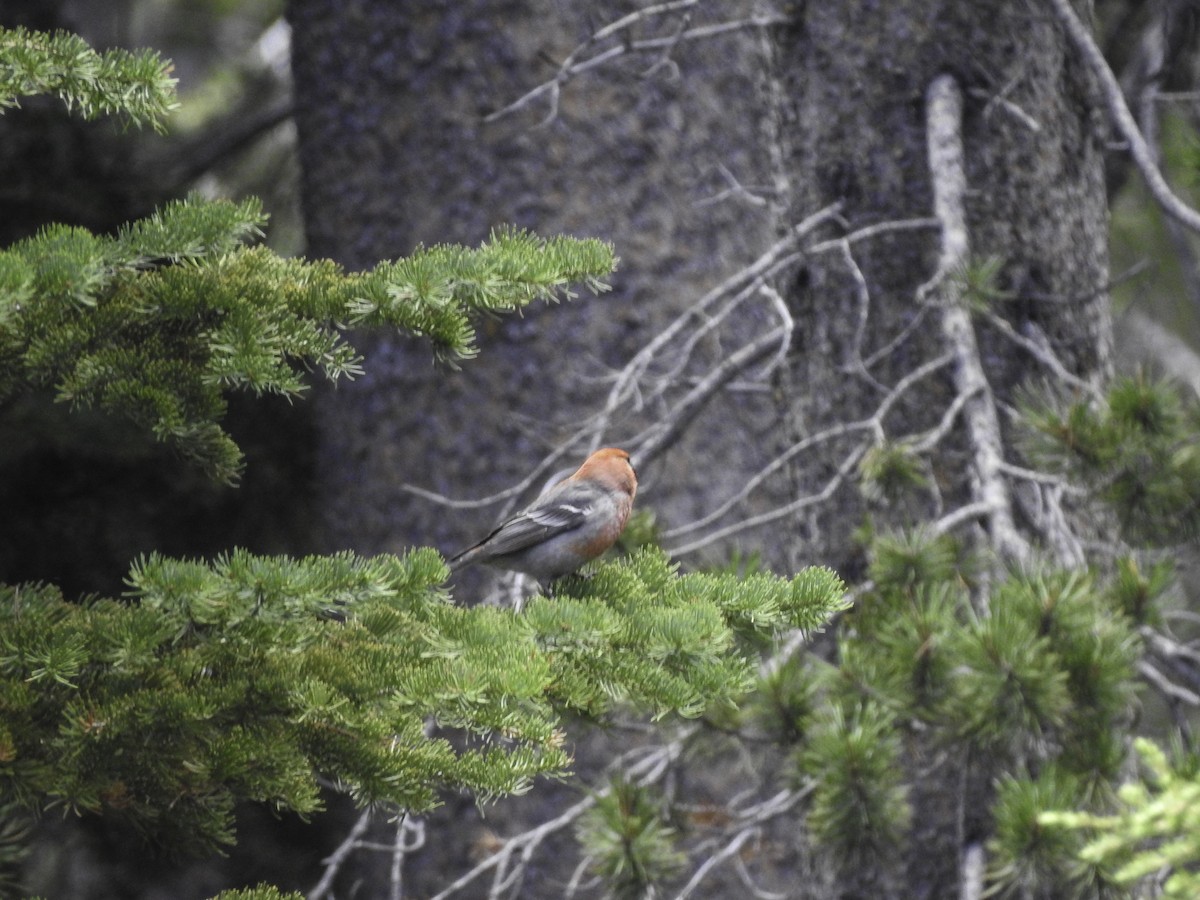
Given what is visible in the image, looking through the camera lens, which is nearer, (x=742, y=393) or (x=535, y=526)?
(x=535, y=526)

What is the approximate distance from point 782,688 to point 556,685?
2.56 feet

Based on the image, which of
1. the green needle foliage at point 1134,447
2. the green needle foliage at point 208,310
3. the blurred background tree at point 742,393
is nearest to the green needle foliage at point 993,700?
the blurred background tree at point 742,393

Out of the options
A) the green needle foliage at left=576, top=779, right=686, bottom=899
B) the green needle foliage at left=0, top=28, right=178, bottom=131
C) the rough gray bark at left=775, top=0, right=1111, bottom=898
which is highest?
the green needle foliage at left=0, top=28, right=178, bottom=131

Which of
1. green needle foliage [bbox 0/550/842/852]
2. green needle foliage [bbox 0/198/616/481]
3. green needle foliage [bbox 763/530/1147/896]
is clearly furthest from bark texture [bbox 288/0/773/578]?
green needle foliage [bbox 0/550/842/852]

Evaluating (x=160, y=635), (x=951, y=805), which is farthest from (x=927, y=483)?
(x=160, y=635)

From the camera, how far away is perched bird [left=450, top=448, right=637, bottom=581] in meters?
3.43

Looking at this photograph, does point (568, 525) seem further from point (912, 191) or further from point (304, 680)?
point (912, 191)

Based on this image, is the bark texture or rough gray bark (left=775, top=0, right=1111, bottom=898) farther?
the bark texture

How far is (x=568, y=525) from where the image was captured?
3.43m

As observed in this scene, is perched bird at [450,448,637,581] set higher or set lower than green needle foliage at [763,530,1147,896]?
higher

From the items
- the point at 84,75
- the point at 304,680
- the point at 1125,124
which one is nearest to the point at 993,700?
the point at 304,680

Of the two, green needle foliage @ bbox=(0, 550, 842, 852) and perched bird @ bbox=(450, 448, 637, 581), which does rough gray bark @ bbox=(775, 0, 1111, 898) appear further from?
green needle foliage @ bbox=(0, 550, 842, 852)

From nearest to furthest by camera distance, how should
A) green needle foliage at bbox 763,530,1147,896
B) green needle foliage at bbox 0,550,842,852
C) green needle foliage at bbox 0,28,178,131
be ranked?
green needle foliage at bbox 0,550,842,852
green needle foliage at bbox 0,28,178,131
green needle foliage at bbox 763,530,1147,896

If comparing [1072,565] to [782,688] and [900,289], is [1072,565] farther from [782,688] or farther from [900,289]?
[900,289]
